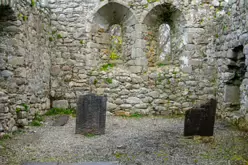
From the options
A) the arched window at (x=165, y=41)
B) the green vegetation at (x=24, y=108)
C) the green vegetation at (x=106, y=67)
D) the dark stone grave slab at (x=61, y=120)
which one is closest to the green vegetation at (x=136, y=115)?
the green vegetation at (x=106, y=67)

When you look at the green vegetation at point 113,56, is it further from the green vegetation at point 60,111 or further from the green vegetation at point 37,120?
the green vegetation at point 37,120

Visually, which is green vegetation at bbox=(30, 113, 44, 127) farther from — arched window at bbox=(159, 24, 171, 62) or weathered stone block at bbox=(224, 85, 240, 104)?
arched window at bbox=(159, 24, 171, 62)

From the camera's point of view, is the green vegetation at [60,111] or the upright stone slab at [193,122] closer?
the upright stone slab at [193,122]

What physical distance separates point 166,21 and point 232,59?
102 inches

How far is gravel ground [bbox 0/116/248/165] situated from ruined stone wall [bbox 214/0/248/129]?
2.69ft

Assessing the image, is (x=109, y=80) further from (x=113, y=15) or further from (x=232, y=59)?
(x=232, y=59)

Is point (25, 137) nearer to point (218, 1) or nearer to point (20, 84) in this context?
point (20, 84)

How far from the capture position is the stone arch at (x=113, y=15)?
24.3 feet

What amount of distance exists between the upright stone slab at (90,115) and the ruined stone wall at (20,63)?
1295 millimetres

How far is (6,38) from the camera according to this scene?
5074 mm

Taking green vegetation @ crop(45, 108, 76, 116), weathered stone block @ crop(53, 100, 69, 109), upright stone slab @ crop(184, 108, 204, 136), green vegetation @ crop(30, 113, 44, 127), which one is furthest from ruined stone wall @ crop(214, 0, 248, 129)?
green vegetation @ crop(30, 113, 44, 127)

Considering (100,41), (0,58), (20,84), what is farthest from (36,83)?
(100,41)

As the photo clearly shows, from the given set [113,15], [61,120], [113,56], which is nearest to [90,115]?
[61,120]

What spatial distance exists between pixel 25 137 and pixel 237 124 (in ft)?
15.1
